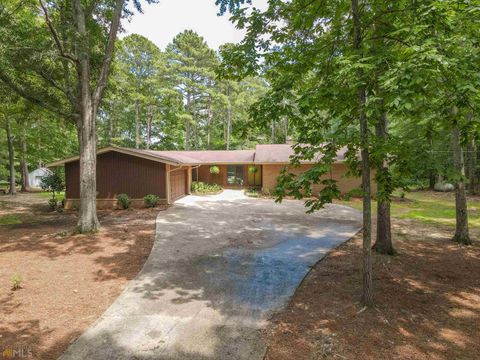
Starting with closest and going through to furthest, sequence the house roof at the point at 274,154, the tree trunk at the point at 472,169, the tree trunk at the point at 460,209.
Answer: the tree trunk at the point at 460,209 → the house roof at the point at 274,154 → the tree trunk at the point at 472,169

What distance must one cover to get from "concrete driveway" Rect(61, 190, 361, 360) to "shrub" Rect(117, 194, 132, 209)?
13.8ft

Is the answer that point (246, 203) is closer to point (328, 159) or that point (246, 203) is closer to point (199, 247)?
point (199, 247)

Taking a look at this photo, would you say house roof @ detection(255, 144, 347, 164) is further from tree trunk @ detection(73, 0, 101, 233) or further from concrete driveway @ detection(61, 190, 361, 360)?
tree trunk @ detection(73, 0, 101, 233)

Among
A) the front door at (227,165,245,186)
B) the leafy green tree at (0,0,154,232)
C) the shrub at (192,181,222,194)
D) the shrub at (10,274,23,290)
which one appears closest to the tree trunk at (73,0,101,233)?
the leafy green tree at (0,0,154,232)

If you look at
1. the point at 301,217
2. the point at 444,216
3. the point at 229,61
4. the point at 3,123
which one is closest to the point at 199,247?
the point at 229,61

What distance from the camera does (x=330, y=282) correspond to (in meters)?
6.58

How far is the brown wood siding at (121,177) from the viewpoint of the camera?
55.2 ft

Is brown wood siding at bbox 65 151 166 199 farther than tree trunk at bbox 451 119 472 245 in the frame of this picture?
Yes

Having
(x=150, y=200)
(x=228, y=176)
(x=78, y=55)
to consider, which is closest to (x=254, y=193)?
(x=228, y=176)

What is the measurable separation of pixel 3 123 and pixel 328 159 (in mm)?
27789

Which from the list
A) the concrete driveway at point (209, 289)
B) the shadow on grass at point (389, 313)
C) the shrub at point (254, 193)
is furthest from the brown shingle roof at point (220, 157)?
the shadow on grass at point (389, 313)

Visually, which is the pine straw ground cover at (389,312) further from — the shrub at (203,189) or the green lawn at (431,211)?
the shrub at (203,189)

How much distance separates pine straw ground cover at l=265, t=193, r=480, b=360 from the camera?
→ 164 inches

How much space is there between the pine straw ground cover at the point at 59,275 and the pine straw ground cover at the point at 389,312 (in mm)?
3353
